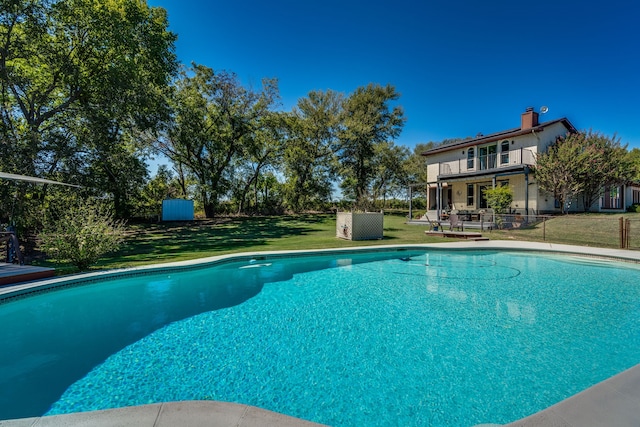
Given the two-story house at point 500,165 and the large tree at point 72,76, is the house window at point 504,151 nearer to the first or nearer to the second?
the two-story house at point 500,165

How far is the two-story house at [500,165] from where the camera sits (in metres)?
17.4

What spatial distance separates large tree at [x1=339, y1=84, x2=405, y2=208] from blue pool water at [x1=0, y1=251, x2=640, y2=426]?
75.4 feet

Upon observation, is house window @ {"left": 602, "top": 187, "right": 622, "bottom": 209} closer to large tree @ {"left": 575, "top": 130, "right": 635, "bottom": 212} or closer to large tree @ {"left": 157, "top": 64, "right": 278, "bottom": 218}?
large tree @ {"left": 575, "top": 130, "right": 635, "bottom": 212}

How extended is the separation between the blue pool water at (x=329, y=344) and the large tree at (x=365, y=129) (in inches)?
904

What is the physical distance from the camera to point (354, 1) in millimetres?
13383

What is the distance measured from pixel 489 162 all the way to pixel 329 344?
1977 cm

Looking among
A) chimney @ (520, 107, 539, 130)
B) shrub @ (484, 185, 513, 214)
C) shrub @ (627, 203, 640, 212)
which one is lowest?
shrub @ (627, 203, 640, 212)

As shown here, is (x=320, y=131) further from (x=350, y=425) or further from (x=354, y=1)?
(x=350, y=425)

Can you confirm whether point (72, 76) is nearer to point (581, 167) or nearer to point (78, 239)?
point (78, 239)

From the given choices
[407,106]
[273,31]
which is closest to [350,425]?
[273,31]

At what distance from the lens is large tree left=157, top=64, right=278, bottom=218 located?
22766 millimetres

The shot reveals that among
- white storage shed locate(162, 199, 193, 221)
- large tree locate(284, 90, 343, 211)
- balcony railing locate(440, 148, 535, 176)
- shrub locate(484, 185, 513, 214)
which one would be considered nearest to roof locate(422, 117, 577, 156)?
balcony railing locate(440, 148, 535, 176)

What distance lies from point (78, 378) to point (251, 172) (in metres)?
26.9

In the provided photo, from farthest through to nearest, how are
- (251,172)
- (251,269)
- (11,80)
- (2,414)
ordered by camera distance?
1. (251,172)
2. (11,80)
3. (251,269)
4. (2,414)
